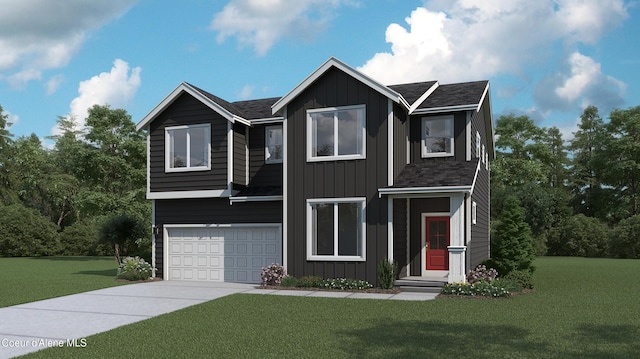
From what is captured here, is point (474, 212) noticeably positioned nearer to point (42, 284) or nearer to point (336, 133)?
point (336, 133)

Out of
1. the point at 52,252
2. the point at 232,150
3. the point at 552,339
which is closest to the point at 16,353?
the point at 552,339

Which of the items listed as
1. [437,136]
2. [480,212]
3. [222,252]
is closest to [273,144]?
[222,252]

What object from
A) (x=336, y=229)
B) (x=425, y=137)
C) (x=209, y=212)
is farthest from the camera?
(x=209, y=212)

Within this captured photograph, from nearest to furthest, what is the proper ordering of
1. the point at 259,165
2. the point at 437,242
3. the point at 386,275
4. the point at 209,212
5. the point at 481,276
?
the point at 481,276, the point at 386,275, the point at 437,242, the point at 209,212, the point at 259,165

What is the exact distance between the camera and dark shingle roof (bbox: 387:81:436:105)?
19498 millimetres

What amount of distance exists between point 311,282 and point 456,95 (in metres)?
8.08

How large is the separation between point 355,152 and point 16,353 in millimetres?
11022

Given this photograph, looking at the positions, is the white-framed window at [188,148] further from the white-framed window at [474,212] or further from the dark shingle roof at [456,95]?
the white-framed window at [474,212]

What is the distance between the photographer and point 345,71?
17.8 metres

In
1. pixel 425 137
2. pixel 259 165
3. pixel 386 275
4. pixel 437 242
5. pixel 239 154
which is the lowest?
pixel 386 275

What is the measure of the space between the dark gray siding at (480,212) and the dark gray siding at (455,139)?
606 millimetres

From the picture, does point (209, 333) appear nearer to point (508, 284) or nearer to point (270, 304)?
point (270, 304)

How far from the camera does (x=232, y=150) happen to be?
→ 65.4 feet

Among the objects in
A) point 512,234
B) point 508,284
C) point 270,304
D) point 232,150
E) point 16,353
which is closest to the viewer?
point 16,353
